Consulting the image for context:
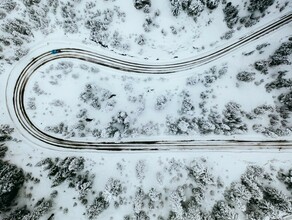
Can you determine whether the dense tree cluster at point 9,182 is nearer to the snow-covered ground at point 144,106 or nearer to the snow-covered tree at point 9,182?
the snow-covered tree at point 9,182

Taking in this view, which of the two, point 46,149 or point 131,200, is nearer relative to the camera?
point 131,200

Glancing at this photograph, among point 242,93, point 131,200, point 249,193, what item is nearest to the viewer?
point 249,193

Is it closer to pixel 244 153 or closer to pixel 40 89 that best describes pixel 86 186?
pixel 40 89

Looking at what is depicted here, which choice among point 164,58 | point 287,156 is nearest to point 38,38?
point 164,58

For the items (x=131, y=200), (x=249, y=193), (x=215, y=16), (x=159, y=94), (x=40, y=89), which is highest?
(x=215, y=16)

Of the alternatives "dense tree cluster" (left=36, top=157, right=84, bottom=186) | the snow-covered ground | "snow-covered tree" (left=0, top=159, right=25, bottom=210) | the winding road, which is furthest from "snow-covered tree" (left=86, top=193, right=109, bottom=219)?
"snow-covered tree" (left=0, top=159, right=25, bottom=210)

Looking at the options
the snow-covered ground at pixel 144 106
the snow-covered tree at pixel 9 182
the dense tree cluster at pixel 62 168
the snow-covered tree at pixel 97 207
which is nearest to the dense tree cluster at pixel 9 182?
the snow-covered tree at pixel 9 182
